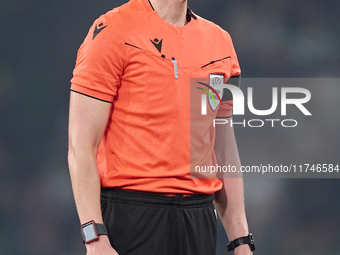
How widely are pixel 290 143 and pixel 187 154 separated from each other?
1670 mm

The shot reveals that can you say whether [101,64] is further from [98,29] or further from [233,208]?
[233,208]

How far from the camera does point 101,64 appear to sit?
1.20 m

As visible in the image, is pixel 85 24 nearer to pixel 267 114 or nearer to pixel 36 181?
pixel 36 181

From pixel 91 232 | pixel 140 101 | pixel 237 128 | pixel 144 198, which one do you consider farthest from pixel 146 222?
pixel 237 128

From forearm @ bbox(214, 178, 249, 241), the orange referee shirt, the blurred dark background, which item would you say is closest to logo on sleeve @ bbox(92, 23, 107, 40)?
the orange referee shirt

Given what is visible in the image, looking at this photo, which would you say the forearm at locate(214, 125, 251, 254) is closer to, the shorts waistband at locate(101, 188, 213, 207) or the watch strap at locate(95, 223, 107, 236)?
the shorts waistband at locate(101, 188, 213, 207)

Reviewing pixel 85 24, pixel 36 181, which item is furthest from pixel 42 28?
pixel 36 181

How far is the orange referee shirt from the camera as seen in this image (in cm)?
122

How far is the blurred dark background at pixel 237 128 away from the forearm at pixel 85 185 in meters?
1.37

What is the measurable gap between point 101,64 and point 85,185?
0.98 ft

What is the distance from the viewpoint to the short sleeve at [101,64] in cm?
119

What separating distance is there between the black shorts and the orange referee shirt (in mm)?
28

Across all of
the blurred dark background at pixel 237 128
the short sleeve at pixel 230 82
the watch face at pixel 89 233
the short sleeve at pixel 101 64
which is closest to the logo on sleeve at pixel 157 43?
the short sleeve at pixel 101 64

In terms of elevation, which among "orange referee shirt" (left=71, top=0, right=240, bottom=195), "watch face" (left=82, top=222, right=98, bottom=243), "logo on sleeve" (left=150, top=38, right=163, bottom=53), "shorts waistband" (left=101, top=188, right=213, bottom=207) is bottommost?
"watch face" (left=82, top=222, right=98, bottom=243)
